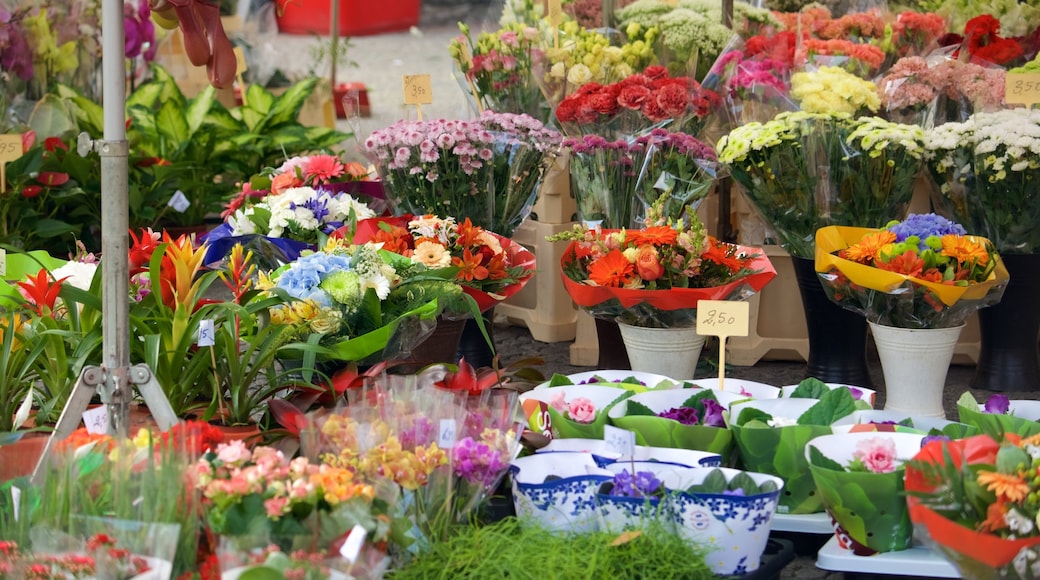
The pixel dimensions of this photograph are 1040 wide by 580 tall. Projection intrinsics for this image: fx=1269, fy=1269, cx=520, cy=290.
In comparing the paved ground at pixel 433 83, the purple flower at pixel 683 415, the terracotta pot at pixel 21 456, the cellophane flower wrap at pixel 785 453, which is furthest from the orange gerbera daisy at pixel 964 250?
the terracotta pot at pixel 21 456

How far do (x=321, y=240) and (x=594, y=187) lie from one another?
3.19 feet

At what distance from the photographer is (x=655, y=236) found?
10.2ft

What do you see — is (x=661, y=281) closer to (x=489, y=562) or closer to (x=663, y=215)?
(x=663, y=215)

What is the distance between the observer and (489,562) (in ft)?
6.18

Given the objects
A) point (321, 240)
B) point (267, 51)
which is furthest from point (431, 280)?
point (267, 51)

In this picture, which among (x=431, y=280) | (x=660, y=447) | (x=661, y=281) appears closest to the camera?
(x=660, y=447)

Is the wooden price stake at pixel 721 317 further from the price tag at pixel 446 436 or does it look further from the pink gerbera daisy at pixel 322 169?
the pink gerbera daisy at pixel 322 169

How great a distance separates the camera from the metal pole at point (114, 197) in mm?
1944

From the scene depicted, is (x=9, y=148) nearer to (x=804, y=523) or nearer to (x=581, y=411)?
(x=581, y=411)

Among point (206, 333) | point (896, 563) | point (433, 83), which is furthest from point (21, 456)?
point (433, 83)

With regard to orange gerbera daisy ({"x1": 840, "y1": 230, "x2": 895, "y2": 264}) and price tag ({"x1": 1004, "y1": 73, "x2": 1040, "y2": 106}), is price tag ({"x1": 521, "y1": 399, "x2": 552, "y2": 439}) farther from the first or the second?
price tag ({"x1": 1004, "y1": 73, "x2": 1040, "y2": 106})

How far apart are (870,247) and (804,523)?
3.62 ft

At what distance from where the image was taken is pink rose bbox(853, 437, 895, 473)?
83.2 inches

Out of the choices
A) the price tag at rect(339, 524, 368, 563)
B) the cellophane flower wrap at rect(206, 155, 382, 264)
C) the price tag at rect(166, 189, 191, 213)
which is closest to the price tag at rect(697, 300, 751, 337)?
the cellophane flower wrap at rect(206, 155, 382, 264)
